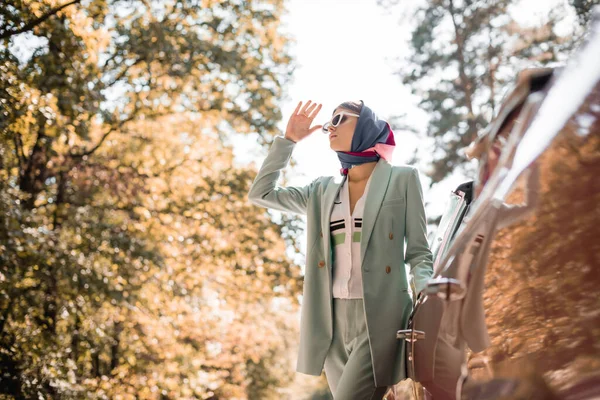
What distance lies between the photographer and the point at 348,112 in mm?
3920

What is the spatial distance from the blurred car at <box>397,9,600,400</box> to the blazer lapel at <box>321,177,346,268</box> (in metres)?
1.36

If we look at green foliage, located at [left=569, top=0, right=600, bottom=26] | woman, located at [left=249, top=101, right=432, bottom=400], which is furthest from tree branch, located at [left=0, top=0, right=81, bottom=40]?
green foliage, located at [left=569, top=0, right=600, bottom=26]

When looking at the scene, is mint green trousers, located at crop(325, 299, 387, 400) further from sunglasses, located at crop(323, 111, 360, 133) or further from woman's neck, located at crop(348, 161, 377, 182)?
sunglasses, located at crop(323, 111, 360, 133)

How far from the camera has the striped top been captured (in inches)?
137

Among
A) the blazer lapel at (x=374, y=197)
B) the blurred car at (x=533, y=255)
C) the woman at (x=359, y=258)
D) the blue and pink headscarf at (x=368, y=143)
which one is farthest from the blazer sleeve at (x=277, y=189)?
the blurred car at (x=533, y=255)

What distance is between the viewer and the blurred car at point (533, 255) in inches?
56.2

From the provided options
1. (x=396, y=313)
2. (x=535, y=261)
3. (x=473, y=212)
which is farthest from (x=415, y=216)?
(x=535, y=261)

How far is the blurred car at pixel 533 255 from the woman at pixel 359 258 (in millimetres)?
988

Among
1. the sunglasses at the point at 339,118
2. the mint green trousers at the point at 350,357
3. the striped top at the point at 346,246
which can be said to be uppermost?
the sunglasses at the point at 339,118

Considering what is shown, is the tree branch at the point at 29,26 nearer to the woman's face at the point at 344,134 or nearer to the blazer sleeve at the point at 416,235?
the woman's face at the point at 344,134

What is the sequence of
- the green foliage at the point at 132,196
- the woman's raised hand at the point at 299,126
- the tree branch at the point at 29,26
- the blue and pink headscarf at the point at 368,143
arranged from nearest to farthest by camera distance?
the blue and pink headscarf at the point at 368,143
the woman's raised hand at the point at 299,126
the tree branch at the point at 29,26
the green foliage at the point at 132,196

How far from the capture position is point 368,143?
12.5ft

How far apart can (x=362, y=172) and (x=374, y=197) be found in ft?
1.00

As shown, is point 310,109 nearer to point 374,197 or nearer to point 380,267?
point 374,197
